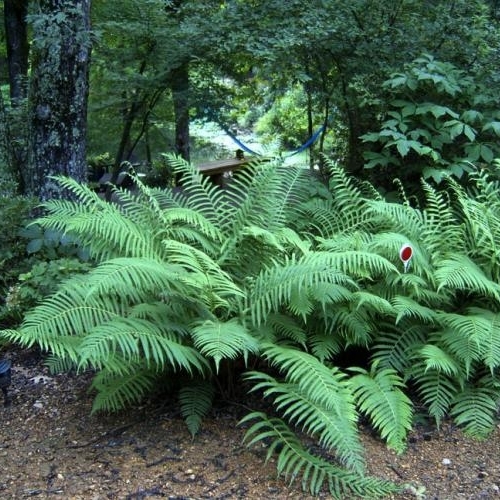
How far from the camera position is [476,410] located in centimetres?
289

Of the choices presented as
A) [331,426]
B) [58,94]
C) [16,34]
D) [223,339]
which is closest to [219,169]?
[16,34]

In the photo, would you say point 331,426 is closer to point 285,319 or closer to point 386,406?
point 386,406

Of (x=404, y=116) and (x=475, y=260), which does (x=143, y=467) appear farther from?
(x=404, y=116)

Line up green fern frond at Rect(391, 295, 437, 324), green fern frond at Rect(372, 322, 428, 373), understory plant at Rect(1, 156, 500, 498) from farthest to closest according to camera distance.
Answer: green fern frond at Rect(372, 322, 428, 373) → green fern frond at Rect(391, 295, 437, 324) → understory plant at Rect(1, 156, 500, 498)

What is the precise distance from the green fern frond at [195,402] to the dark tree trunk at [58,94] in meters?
2.16

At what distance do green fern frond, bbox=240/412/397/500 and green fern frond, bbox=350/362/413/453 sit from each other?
29 cm

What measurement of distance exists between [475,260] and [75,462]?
2.51m

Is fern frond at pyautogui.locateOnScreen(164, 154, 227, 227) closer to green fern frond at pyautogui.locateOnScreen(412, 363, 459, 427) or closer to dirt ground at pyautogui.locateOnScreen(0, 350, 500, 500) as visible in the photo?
dirt ground at pyautogui.locateOnScreen(0, 350, 500, 500)

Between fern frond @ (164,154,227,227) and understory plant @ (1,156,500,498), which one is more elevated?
fern frond @ (164,154,227,227)

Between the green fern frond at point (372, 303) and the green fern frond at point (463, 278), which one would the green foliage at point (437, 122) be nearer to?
the green fern frond at point (463, 278)

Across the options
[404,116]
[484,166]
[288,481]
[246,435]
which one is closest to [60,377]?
[246,435]

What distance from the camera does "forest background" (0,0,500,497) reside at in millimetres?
2598

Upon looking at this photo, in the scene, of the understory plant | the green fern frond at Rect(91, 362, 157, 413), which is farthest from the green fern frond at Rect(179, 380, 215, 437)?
the green fern frond at Rect(91, 362, 157, 413)

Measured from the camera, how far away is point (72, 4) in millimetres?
4066
